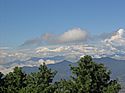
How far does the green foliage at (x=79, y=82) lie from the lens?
58312 millimetres

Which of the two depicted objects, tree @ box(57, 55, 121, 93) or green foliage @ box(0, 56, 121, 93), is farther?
tree @ box(57, 55, 121, 93)

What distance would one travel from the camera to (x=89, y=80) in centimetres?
5797

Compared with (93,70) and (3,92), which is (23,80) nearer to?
(3,92)

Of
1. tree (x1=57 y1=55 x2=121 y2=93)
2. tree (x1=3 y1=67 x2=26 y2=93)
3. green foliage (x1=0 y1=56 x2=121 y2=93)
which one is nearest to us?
green foliage (x1=0 y1=56 x2=121 y2=93)

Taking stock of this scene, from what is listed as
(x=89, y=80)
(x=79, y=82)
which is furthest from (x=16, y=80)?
(x=89, y=80)

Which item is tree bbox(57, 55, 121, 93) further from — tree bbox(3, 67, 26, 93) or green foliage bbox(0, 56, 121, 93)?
tree bbox(3, 67, 26, 93)

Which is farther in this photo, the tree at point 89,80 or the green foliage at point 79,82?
the tree at point 89,80

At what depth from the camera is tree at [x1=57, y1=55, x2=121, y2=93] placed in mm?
58447

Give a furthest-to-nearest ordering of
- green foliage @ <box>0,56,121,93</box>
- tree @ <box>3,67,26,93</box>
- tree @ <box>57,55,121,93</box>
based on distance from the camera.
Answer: tree @ <box>3,67,26,93</box>
tree @ <box>57,55,121,93</box>
green foliage @ <box>0,56,121,93</box>

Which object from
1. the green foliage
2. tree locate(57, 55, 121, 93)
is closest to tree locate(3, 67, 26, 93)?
the green foliage

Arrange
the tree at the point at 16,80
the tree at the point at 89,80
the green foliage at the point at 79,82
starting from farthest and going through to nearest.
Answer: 1. the tree at the point at 16,80
2. the tree at the point at 89,80
3. the green foliage at the point at 79,82

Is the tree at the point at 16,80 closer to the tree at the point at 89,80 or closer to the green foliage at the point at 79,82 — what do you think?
the green foliage at the point at 79,82

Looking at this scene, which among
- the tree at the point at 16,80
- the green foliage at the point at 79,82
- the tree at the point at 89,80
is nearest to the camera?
the green foliage at the point at 79,82

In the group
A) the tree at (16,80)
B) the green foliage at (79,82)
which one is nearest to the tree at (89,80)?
the green foliage at (79,82)
